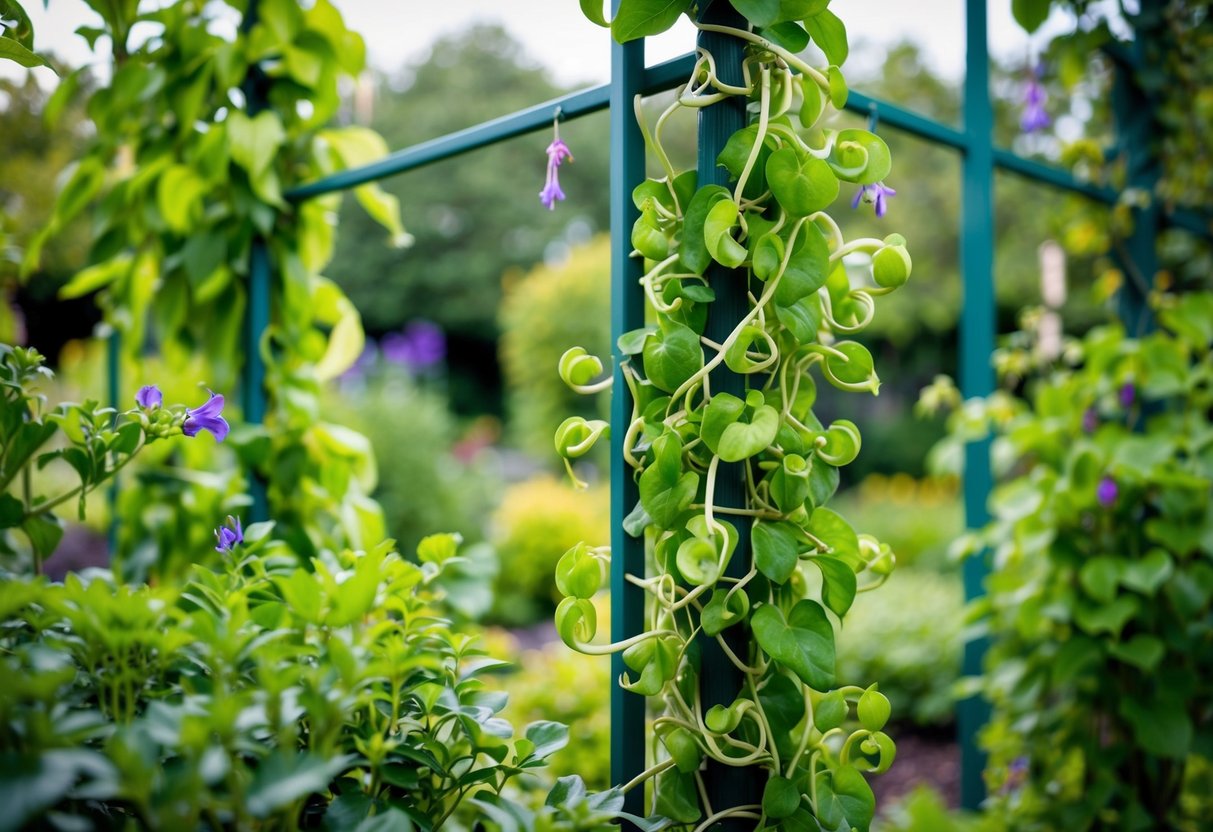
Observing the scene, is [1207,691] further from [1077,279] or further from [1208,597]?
[1077,279]

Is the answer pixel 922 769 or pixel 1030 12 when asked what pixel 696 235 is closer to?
pixel 1030 12

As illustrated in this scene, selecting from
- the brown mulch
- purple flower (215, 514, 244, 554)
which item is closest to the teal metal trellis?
purple flower (215, 514, 244, 554)

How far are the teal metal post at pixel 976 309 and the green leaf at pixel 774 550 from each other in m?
1.12

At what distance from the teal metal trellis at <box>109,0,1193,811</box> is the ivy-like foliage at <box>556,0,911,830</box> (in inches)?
1.5

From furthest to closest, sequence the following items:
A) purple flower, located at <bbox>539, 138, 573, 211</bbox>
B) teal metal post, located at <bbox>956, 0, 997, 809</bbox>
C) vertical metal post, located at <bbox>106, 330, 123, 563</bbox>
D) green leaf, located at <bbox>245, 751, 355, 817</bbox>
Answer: vertical metal post, located at <bbox>106, 330, 123, 563</bbox>, teal metal post, located at <bbox>956, 0, 997, 809</bbox>, purple flower, located at <bbox>539, 138, 573, 211</bbox>, green leaf, located at <bbox>245, 751, 355, 817</bbox>

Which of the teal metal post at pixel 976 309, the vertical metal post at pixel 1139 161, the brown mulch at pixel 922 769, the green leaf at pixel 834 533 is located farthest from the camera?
the brown mulch at pixel 922 769

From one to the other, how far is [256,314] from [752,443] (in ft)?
4.01

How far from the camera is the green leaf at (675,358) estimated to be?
84 centimetres

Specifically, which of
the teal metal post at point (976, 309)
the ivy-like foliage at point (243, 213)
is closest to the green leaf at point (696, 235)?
the ivy-like foliage at point (243, 213)

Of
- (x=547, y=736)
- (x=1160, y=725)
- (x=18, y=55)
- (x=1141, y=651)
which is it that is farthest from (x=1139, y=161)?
(x=18, y=55)

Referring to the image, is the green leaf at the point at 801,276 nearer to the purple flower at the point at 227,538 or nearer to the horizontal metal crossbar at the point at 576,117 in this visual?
the horizontal metal crossbar at the point at 576,117

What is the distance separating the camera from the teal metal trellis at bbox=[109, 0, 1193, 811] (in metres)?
0.93

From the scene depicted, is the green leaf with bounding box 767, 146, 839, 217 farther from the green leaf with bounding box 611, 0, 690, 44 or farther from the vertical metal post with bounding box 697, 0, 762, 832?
the green leaf with bounding box 611, 0, 690, 44

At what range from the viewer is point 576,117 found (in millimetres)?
1151
